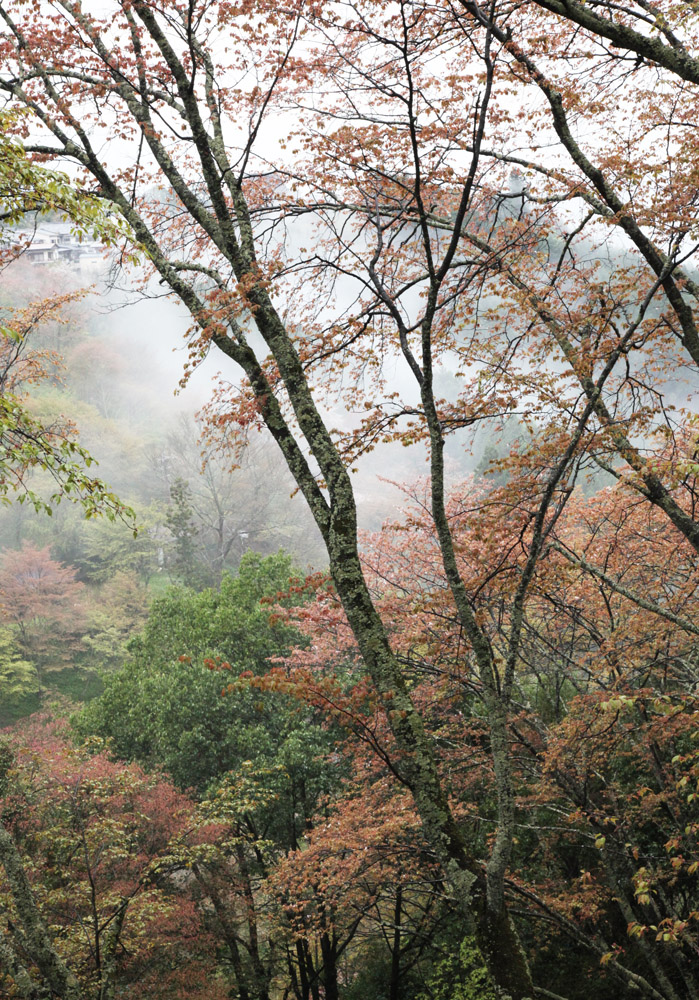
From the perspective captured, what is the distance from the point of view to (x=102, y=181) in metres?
4.68

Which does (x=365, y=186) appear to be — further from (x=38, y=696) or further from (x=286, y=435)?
(x=38, y=696)

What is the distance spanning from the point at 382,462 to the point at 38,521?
29352 millimetres

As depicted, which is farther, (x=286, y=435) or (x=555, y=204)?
(x=555, y=204)

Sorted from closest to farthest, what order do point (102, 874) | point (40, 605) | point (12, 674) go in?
point (102, 874)
point (12, 674)
point (40, 605)

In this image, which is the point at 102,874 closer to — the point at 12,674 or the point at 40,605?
the point at 12,674

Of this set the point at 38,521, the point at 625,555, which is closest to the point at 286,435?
the point at 625,555

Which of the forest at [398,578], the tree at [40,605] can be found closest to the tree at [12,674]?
the tree at [40,605]

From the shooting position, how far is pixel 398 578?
9.94 m

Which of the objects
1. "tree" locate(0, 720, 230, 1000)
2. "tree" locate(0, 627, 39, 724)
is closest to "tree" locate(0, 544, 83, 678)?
"tree" locate(0, 627, 39, 724)

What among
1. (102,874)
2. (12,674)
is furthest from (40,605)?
(102,874)

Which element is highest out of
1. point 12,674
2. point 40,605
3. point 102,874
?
point 40,605

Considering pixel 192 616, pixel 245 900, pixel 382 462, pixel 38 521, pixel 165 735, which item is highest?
pixel 382 462

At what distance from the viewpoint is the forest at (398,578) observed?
12.5 ft

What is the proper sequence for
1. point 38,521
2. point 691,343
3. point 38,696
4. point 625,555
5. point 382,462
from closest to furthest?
point 691,343
point 625,555
point 38,696
point 38,521
point 382,462
